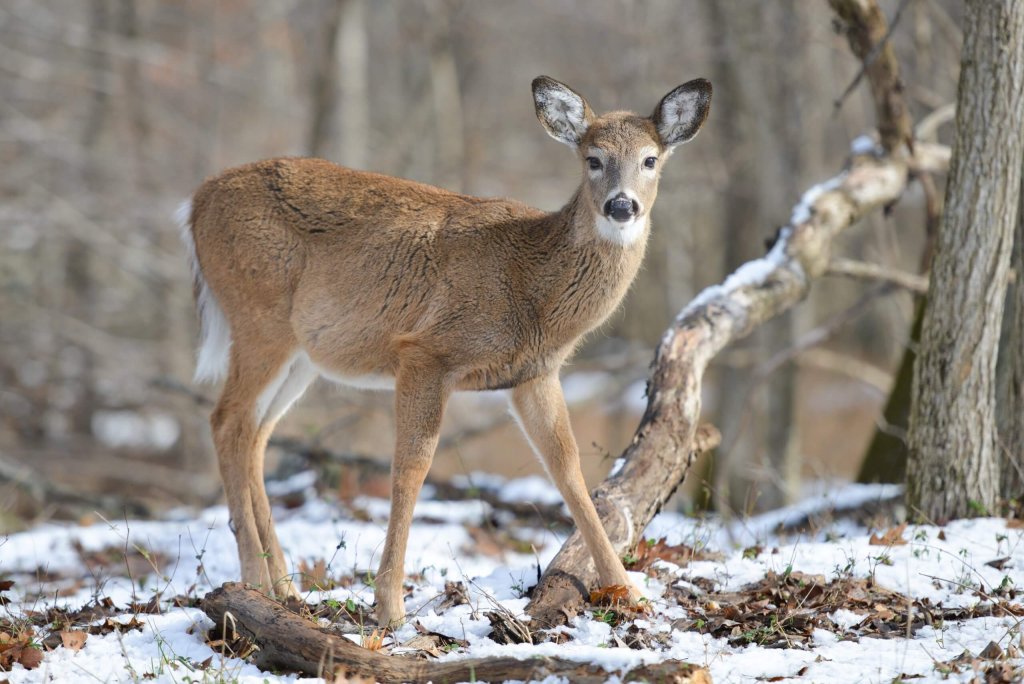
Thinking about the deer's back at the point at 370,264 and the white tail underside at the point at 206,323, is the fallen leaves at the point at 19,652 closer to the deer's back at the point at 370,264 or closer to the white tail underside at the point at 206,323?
the deer's back at the point at 370,264

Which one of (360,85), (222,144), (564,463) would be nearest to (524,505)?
(564,463)

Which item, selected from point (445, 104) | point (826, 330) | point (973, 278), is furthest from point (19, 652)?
point (445, 104)

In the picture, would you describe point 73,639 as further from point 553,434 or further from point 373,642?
point 553,434

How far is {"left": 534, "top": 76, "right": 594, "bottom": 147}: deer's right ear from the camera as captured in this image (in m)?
5.46

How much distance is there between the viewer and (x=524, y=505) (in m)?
8.76

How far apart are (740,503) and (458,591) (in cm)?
893

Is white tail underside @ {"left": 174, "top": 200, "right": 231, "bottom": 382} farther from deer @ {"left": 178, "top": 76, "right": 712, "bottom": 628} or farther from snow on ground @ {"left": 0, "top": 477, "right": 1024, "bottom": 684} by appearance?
snow on ground @ {"left": 0, "top": 477, "right": 1024, "bottom": 684}

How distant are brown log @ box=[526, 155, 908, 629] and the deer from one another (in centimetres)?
26

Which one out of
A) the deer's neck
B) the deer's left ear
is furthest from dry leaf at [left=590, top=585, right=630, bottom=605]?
the deer's left ear

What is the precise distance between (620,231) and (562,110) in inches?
29.3

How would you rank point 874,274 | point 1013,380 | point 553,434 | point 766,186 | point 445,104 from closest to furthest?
point 553,434 → point 1013,380 → point 874,274 → point 766,186 → point 445,104

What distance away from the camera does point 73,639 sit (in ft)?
14.3

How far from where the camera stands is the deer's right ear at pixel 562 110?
17.9 feet

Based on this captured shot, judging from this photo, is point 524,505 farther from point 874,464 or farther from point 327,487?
point 874,464
